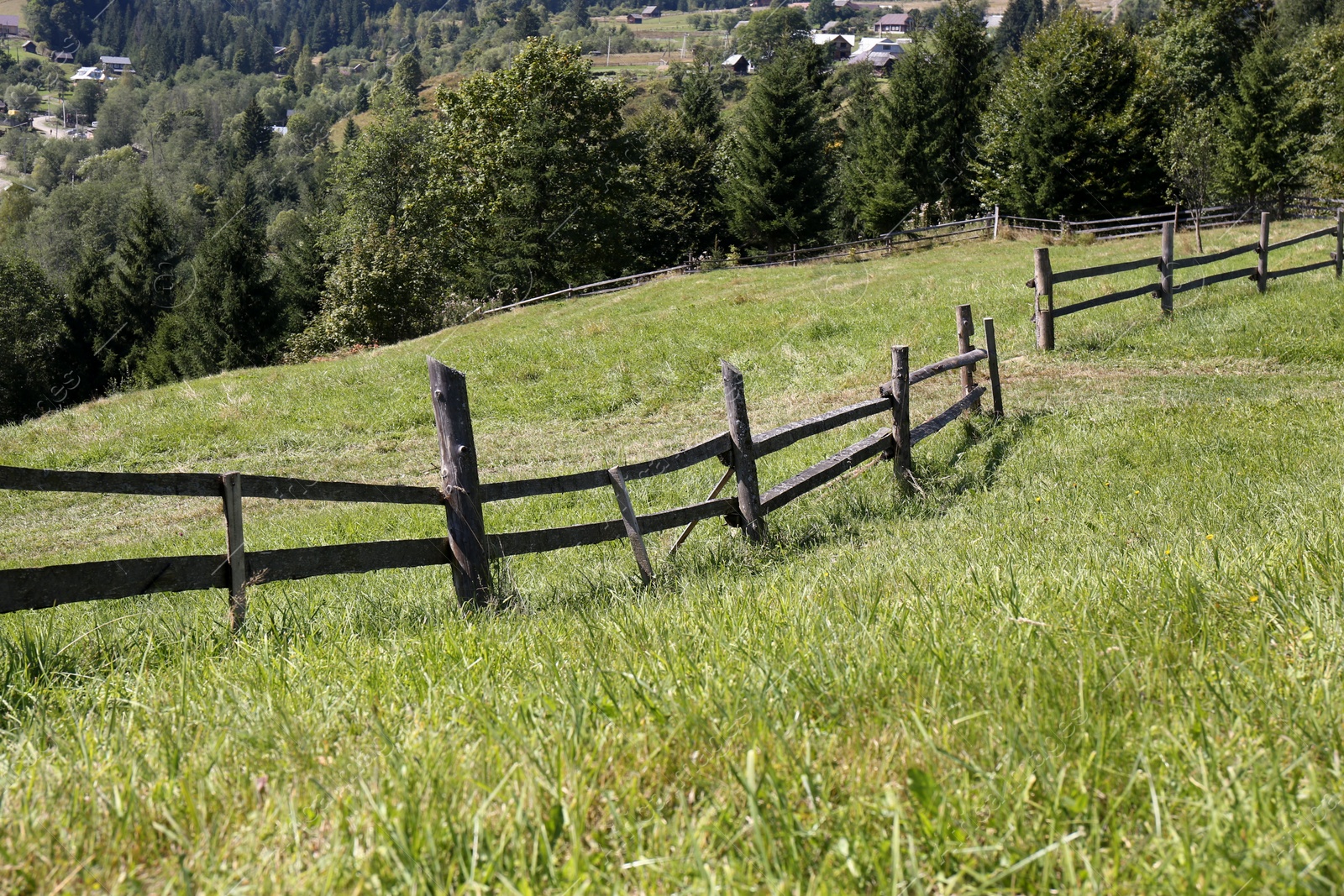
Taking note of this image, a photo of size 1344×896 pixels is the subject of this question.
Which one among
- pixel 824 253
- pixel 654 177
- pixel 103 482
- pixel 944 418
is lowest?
pixel 944 418

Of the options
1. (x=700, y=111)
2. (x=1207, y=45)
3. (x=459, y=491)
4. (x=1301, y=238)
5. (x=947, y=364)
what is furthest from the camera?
(x=1207, y=45)

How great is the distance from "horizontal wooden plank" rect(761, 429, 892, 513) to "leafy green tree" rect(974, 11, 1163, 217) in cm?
4273

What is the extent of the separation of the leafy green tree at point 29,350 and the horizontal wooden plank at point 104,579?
61.1 metres

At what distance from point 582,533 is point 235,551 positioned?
2255 millimetres

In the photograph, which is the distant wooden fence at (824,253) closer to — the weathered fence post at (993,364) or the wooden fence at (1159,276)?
the wooden fence at (1159,276)

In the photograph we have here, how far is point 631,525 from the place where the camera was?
6.43m

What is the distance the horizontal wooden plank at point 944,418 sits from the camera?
1021 centimetres

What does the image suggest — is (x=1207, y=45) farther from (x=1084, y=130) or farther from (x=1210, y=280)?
(x=1210, y=280)

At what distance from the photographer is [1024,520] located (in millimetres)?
7102

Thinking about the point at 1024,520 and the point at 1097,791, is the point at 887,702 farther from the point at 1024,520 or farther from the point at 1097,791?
the point at 1024,520

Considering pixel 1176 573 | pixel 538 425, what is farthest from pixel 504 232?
pixel 1176 573

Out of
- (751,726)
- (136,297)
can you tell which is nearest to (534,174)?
(136,297)

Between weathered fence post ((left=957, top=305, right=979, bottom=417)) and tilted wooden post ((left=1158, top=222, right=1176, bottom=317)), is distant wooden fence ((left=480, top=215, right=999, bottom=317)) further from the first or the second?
weathered fence post ((left=957, top=305, right=979, bottom=417))

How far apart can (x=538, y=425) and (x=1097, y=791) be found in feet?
56.5
